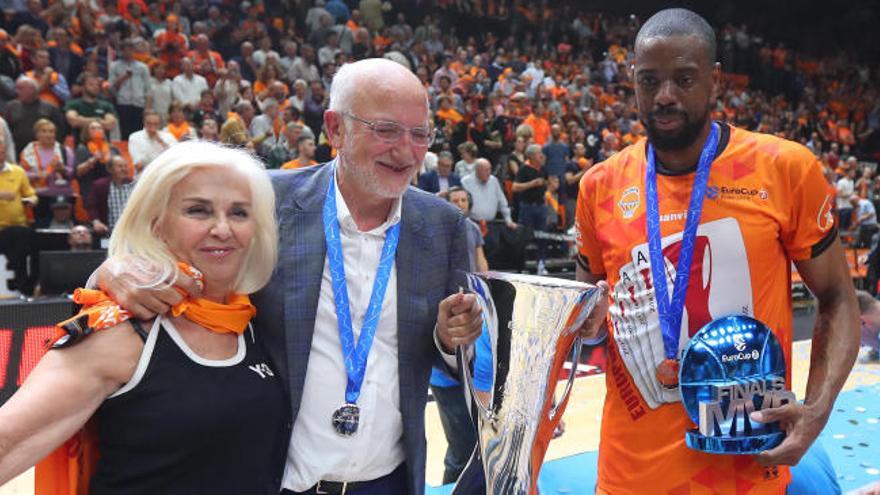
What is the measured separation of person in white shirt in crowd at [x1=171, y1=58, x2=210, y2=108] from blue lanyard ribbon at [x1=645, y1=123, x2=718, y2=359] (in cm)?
760

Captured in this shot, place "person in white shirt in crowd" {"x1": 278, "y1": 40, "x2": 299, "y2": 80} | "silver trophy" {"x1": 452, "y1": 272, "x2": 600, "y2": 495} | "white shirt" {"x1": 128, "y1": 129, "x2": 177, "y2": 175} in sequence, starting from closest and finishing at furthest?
"silver trophy" {"x1": 452, "y1": 272, "x2": 600, "y2": 495} < "white shirt" {"x1": 128, "y1": 129, "x2": 177, "y2": 175} < "person in white shirt in crowd" {"x1": 278, "y1": 40, "x2": 299, "y2": 80}

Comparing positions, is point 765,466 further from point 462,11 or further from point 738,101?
point 738,101

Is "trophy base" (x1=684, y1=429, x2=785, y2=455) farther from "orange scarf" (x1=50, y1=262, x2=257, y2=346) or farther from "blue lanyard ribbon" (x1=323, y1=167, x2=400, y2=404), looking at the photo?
"orange scarf" (x1=50, y1=262, x2=257, y2=346)

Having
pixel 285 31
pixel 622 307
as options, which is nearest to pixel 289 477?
pixel 622 307

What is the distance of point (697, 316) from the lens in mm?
1665

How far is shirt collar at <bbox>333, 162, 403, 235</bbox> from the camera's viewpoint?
5.85ft

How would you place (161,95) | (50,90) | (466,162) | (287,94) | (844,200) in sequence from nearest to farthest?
(50,90) → (161,95) → (466,162) → (287,94) → (844,200)

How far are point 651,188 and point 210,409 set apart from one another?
1069 millimetres

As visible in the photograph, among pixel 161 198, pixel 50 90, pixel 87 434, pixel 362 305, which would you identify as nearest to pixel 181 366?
pixel 87 434

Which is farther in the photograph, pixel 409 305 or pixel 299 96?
pixel 299 96

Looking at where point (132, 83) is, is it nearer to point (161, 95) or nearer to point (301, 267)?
point (161, 95)

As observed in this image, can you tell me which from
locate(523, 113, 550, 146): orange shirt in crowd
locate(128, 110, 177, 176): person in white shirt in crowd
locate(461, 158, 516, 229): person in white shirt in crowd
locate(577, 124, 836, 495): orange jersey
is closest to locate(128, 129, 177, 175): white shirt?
locate(128, 110, 177, 176): person in white shirt in crowd

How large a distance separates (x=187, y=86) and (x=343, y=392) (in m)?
7.66

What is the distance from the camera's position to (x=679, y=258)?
167 centimetres
